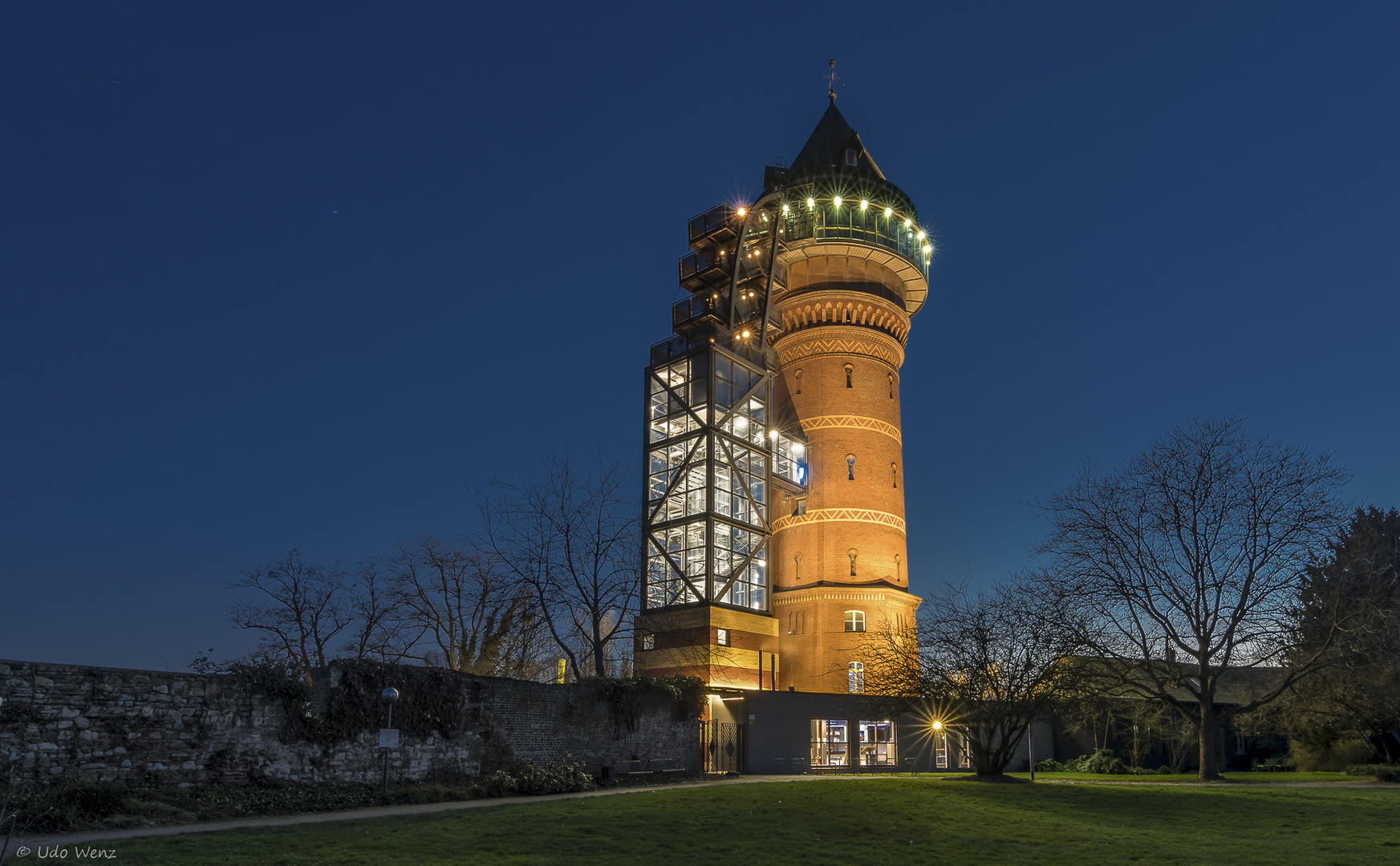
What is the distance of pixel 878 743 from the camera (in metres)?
39.0

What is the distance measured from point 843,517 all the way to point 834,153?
20.6 m

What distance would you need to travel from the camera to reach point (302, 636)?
42.5 m

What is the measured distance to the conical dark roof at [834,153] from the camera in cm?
5172

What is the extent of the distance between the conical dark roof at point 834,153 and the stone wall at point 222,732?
111 ft

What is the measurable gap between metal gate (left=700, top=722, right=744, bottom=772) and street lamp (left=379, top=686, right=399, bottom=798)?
42.3 ft

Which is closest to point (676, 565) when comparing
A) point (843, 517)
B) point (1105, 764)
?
point (843, 517)

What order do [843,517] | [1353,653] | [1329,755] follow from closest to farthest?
[1353,653], [1329,755], [843,517]

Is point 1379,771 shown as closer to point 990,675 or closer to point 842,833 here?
point 990,675

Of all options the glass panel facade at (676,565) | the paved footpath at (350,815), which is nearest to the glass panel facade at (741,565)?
the glass panel facade at (676,565)

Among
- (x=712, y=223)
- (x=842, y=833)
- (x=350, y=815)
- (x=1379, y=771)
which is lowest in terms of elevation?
(x=1379, y=771)

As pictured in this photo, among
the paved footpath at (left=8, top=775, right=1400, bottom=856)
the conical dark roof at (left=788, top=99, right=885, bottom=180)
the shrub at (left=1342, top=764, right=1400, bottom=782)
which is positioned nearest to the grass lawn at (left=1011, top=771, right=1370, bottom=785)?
the shrub at (left=1342, top=764, right=1400, bottom=782)

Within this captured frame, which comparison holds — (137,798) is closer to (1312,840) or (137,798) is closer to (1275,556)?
(1312,840)

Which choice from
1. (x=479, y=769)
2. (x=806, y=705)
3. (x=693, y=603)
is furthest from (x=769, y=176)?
(x=479, y=769)

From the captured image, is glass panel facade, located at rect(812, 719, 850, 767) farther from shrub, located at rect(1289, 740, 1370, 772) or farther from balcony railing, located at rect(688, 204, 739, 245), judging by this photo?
balcony railing, located at rect(688, 204, 739, 245)
